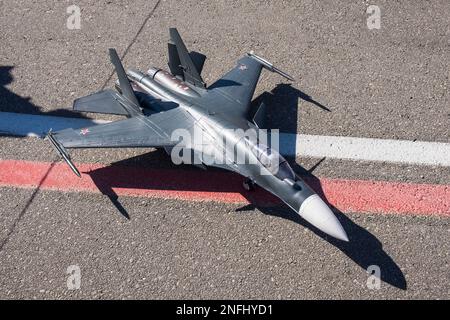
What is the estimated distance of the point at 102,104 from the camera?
544 inches

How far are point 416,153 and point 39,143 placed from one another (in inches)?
441

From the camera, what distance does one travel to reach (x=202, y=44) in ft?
56.7

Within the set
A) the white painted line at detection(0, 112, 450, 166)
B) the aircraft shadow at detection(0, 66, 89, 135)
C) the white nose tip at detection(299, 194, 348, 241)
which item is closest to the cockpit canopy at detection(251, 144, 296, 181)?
the white nose tip at detection(299, 194, 348, 241)

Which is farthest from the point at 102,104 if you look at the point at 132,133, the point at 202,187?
the point at 202,187

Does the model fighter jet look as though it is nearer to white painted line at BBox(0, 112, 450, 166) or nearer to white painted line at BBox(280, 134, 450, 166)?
white painted line at BBox(0, 112, 450, 166)

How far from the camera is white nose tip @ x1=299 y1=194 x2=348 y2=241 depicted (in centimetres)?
1036

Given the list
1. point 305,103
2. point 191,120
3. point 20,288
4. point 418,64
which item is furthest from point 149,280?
point 418,64

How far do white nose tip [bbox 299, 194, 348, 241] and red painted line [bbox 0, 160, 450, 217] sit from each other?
6.16 feet

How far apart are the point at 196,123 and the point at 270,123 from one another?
9.74 feet

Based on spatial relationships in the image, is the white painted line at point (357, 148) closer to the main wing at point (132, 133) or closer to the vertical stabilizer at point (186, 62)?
the main wing at point (132, 133)

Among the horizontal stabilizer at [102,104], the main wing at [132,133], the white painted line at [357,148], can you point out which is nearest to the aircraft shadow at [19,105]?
the white painted line at [357,148]

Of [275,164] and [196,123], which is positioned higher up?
[196,123]

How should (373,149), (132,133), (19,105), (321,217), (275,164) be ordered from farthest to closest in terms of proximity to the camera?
(19,105), (373,149), (132,133), (275,164), (321,217)

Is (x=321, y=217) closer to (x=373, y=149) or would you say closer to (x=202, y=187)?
(x=202, y=187)
